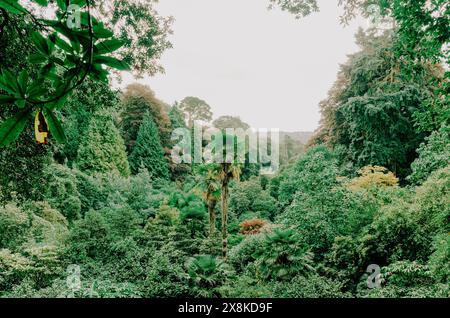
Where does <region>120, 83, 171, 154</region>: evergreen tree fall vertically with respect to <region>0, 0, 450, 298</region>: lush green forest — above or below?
above

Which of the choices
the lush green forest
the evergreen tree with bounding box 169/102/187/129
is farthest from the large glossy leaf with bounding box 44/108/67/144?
the evergreen tree with bounding box 169/102/187/129

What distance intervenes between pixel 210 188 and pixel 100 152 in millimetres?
12003

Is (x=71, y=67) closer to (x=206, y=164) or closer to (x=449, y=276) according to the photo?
(x=449, y=276)

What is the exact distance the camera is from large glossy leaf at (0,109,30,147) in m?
0.73

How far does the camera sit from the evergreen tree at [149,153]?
2912 centimetres

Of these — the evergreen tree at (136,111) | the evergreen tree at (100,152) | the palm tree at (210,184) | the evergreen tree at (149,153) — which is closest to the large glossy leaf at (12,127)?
the palm tree at (210,184)

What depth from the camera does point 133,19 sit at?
698 cm

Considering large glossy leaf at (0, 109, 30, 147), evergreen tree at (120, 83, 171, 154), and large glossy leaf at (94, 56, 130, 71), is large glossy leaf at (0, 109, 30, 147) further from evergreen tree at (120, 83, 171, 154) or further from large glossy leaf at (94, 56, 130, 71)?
evergreen tree at (120, 83, 171, 154)

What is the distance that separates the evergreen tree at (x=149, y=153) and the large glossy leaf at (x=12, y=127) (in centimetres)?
2856

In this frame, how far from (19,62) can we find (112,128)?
21.9m

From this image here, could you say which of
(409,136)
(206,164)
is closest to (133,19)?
(206,164)

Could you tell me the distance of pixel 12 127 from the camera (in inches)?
29.5
